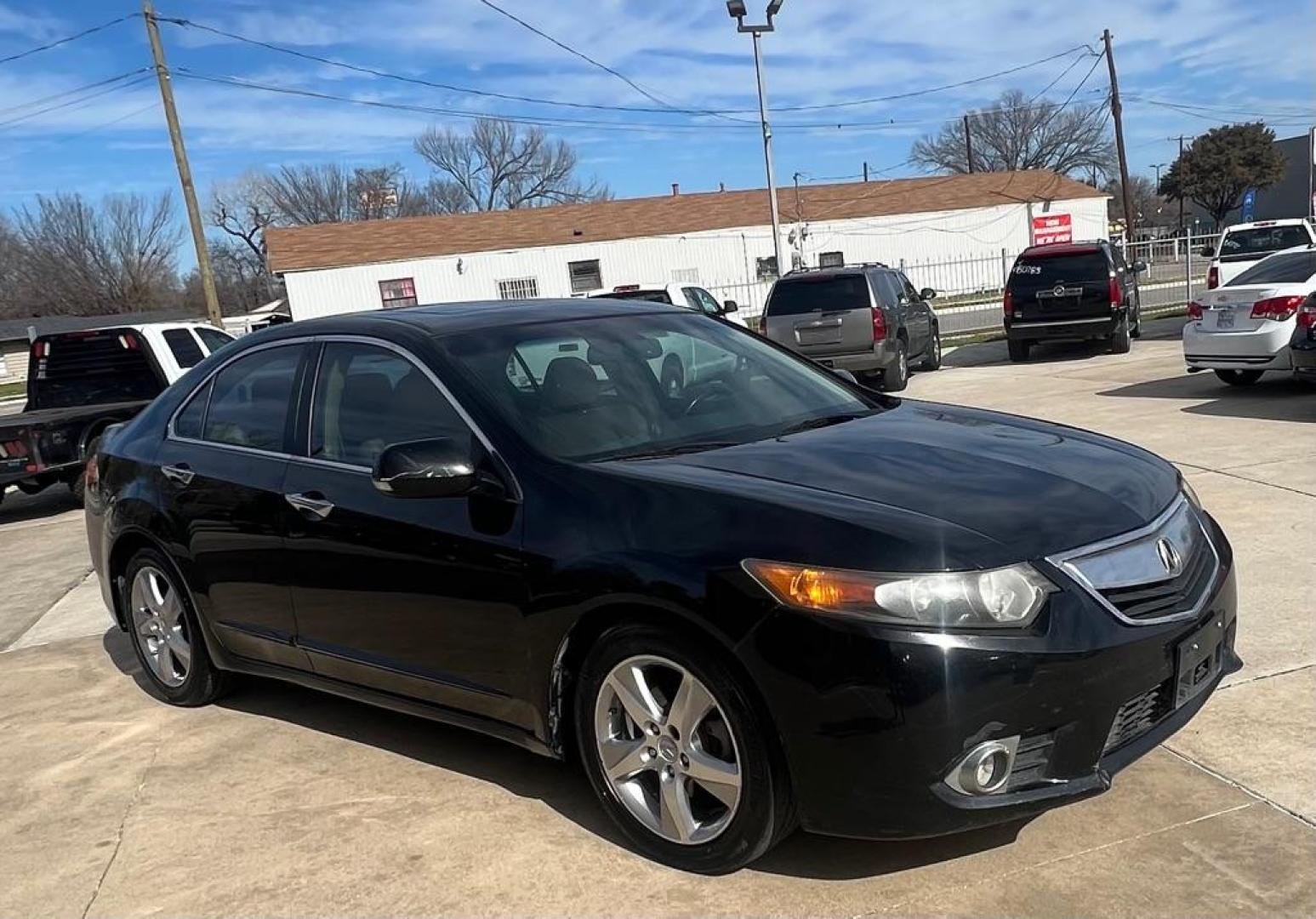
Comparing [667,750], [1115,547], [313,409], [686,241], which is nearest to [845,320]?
[313,409]

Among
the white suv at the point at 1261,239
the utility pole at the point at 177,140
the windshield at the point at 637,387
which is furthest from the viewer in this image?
the utility pole at the point at 177,140

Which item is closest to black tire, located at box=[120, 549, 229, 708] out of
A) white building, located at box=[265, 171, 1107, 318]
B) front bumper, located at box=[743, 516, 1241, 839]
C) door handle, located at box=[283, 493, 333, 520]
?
door handle, located at box=[283, 493, 333, 520]

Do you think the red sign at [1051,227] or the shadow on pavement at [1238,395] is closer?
the shadow on pavement at [1238,395]

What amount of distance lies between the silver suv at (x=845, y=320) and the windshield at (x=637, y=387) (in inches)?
394

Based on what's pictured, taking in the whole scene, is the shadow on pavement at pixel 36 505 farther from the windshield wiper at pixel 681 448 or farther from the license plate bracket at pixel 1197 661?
the license plate bracket at pixel 1197 661

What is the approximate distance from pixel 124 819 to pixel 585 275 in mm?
37815

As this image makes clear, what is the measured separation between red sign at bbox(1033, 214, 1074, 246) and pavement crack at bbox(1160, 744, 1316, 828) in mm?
47303

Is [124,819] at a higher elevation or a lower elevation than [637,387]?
lower

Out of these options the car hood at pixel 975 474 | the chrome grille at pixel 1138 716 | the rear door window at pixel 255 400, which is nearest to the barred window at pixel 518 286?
the rear door window at pixel 255 400

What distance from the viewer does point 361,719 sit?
4.57 metres

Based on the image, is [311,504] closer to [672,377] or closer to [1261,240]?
[672,377]

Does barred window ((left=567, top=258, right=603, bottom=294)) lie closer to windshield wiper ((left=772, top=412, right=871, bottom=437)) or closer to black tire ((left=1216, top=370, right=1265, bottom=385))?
black tire ((left=1216, top=370, right=1265, bottom=385))

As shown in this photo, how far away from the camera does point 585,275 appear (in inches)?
1604

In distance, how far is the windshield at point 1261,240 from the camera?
18.1 metres
